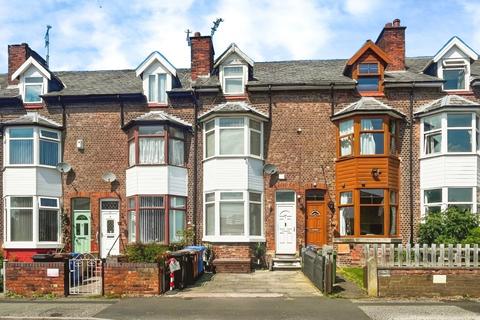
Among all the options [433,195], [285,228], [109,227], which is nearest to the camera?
[433,195]

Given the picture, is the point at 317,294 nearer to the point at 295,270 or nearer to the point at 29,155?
the point at 295,270

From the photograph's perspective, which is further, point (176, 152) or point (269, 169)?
point (176, 152)

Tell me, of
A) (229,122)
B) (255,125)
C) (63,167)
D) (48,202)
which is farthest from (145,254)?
(63,167)

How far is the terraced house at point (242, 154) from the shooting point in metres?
21.3

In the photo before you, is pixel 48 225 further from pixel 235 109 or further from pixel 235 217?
pixel 235 109

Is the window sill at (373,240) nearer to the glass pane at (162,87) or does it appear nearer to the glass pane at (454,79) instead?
the glass pane at (454,79)

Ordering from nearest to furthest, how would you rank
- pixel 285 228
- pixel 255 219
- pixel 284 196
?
pixel 255 219, pixel 285 228, pixel 284 196

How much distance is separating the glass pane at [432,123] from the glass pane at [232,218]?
8.23 metres

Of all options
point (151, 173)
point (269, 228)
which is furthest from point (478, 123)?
point (151, 173)

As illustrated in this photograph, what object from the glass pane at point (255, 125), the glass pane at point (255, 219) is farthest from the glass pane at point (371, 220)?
the glass pane at point (255, 125)

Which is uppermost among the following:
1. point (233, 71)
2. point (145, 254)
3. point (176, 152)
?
point (233, 71)

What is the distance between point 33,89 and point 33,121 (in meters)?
2.21

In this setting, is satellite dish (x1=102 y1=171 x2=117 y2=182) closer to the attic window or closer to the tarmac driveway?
the attic window

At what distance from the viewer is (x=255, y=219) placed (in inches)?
866
